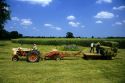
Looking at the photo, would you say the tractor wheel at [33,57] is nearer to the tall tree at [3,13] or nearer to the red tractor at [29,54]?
the red tractor at [29,54]

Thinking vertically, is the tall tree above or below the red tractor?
above

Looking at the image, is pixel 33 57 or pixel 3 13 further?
pixel 3 13

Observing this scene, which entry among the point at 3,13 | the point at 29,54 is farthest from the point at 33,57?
the point at 3,13

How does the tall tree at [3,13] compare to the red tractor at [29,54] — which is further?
the tall tree at [3,13]

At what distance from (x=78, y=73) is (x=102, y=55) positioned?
825 cm

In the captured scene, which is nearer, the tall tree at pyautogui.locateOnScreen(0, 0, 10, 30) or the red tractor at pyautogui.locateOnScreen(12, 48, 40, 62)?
the red tractor at pyautogui.locateOnScreen(12, 48, 40, 62)

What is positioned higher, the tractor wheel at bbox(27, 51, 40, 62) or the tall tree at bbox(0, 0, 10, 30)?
the tall tree at bbox(0, 0, 10, 30)

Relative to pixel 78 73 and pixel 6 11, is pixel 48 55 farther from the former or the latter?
pixel 6 11

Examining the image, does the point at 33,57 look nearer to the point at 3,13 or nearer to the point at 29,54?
the point at 29,54

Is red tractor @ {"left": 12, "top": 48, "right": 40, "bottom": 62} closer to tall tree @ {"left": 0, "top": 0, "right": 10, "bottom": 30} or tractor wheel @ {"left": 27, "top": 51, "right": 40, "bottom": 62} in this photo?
tractor wheel @ {"left": 27, "top": 51, "right": 40, "bottom": 62}

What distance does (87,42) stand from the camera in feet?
171

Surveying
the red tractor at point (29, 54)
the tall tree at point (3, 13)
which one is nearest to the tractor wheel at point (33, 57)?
the red tractor at point (29, 54)

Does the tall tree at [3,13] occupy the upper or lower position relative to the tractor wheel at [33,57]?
upper

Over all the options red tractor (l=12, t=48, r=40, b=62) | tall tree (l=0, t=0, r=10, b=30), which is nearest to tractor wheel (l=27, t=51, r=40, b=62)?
red tractor (l=12, t=48, r=40, b=62)
